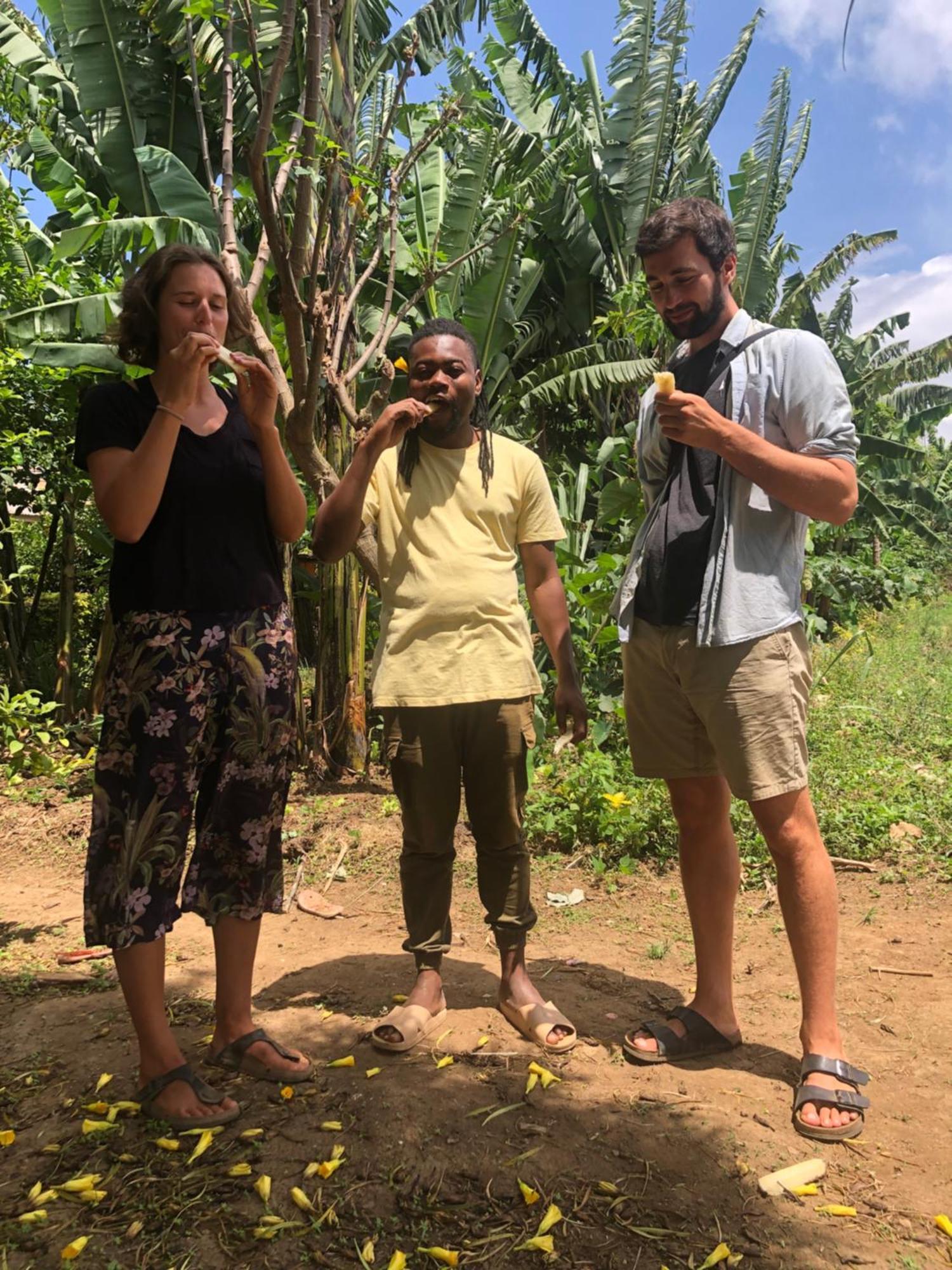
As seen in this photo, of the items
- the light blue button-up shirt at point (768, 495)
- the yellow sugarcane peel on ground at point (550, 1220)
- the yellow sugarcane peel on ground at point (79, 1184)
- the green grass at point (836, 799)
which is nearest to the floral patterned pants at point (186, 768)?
the yellow sugarcane peel on ground at point (79, 1184)

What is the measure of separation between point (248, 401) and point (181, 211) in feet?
15.3

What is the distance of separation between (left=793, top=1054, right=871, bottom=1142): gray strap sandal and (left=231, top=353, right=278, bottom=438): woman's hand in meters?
2.03

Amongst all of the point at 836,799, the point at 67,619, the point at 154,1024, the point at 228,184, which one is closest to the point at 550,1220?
the point at 154,1024

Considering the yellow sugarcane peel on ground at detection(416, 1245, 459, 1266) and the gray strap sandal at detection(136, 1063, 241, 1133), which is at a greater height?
the gray strap sandal at detection(136, 1063, 241, 1133)

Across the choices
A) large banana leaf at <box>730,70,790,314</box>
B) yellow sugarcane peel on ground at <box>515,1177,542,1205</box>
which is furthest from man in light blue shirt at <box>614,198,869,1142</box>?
large banana leaf at <box>730,70,790,314</box>

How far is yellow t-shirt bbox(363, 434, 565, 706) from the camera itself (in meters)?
2.51

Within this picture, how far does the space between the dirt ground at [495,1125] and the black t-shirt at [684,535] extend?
Answer: 1.23 m

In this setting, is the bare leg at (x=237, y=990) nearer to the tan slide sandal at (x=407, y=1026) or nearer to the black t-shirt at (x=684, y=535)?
the tan slide sandal at (x=407, y=1026)

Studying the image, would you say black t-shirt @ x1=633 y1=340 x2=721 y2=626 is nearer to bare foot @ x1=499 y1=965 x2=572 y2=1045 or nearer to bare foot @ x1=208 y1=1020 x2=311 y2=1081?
bare foot @ x1=499 y1=965 x2=572 y2=1045

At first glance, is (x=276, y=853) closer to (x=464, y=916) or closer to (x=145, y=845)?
(x=145, y=845)

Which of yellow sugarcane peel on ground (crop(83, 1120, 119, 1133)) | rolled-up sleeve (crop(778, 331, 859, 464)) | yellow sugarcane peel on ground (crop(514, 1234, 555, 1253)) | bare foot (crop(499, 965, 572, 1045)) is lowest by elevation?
yellow sugarcane peel on ground (crop(514, 1234, 555, 1253))

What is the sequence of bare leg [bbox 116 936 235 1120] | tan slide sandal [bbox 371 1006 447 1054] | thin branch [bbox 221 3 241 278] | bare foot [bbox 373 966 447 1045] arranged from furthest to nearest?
thin branch [bbox 221 3 241 278]
bare foot [bbox 373 966 447 1045]
tan slide sandal [bbox 371 1006 447 1054]
bare leg [bbox 116 936 235 1120]

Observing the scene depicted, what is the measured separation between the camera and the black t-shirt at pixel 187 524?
214 centimetres

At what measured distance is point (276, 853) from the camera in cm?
237
